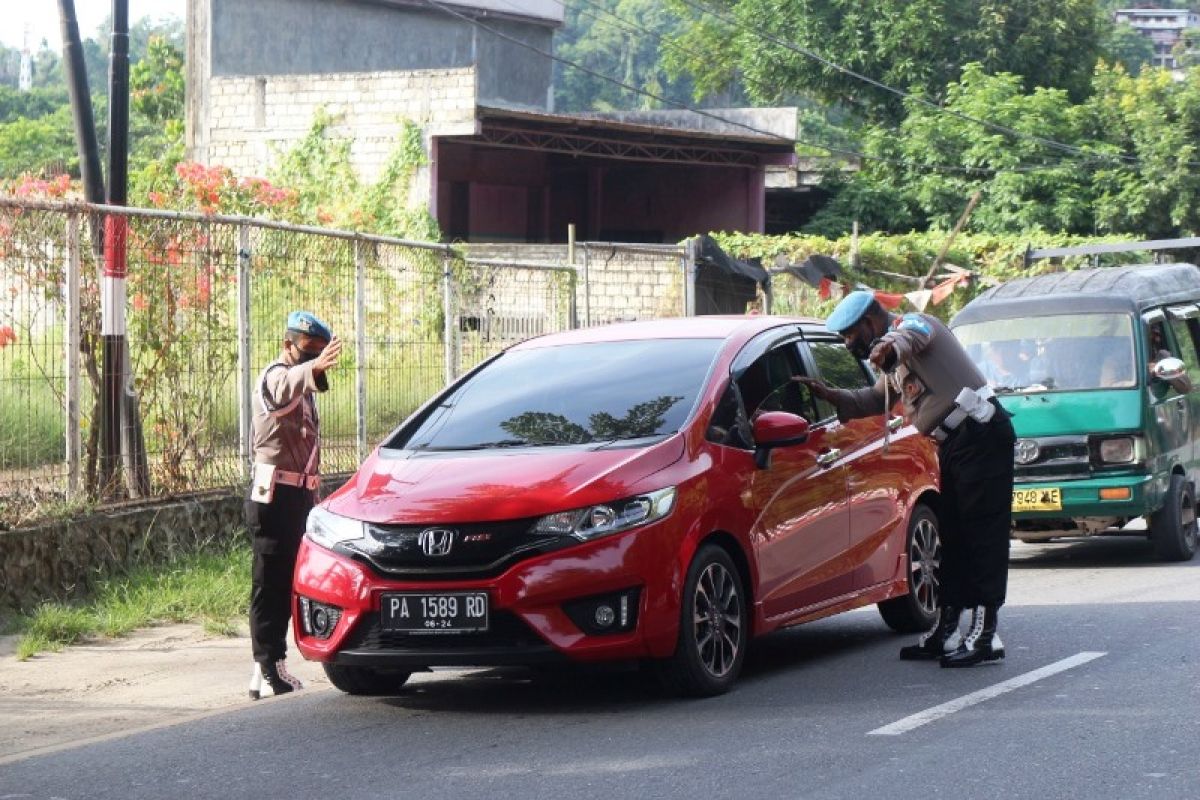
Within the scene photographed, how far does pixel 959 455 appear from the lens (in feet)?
29.3

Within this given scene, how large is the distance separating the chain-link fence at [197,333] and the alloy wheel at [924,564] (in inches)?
197

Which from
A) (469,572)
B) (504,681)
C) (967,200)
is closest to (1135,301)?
(504,681)

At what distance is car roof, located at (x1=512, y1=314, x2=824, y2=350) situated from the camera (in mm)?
8984

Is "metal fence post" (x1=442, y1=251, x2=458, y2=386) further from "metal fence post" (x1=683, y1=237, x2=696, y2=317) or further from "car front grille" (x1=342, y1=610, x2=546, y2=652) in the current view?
"car front grille" (x1=342, y1=610, x2=546, y2=652)

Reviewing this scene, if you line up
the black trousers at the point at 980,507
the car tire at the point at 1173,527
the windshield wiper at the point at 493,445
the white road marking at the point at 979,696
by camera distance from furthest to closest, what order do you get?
1. the car tire at the point at 1173,527
2. the black trousers at the point at 980,507
3. the windshield wiper at the point at 493,445
4. the white road marking at the point at 979,696

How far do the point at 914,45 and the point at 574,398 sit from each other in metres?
39.8

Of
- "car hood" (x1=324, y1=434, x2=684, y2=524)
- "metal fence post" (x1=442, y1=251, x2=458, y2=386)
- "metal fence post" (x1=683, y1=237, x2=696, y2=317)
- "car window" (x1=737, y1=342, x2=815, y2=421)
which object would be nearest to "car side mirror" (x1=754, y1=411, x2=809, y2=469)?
"car window" (x1=737, y1=342, x2=815, y2=421)

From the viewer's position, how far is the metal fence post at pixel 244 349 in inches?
502

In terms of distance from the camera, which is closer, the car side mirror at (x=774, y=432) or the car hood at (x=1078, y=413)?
the car side mirror at (x=774, y=432)

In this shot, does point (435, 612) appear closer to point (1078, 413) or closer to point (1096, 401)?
point (1078, 413)

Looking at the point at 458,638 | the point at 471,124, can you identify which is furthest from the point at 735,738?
the point at 471,124

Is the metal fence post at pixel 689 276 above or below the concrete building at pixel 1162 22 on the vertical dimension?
below

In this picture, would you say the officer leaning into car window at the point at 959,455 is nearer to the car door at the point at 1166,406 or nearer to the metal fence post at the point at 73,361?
the metal fence post at the point at 73,361

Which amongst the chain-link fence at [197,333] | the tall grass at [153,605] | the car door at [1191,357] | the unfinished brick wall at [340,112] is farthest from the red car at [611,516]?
the unfinished brick wall at [340,112]
